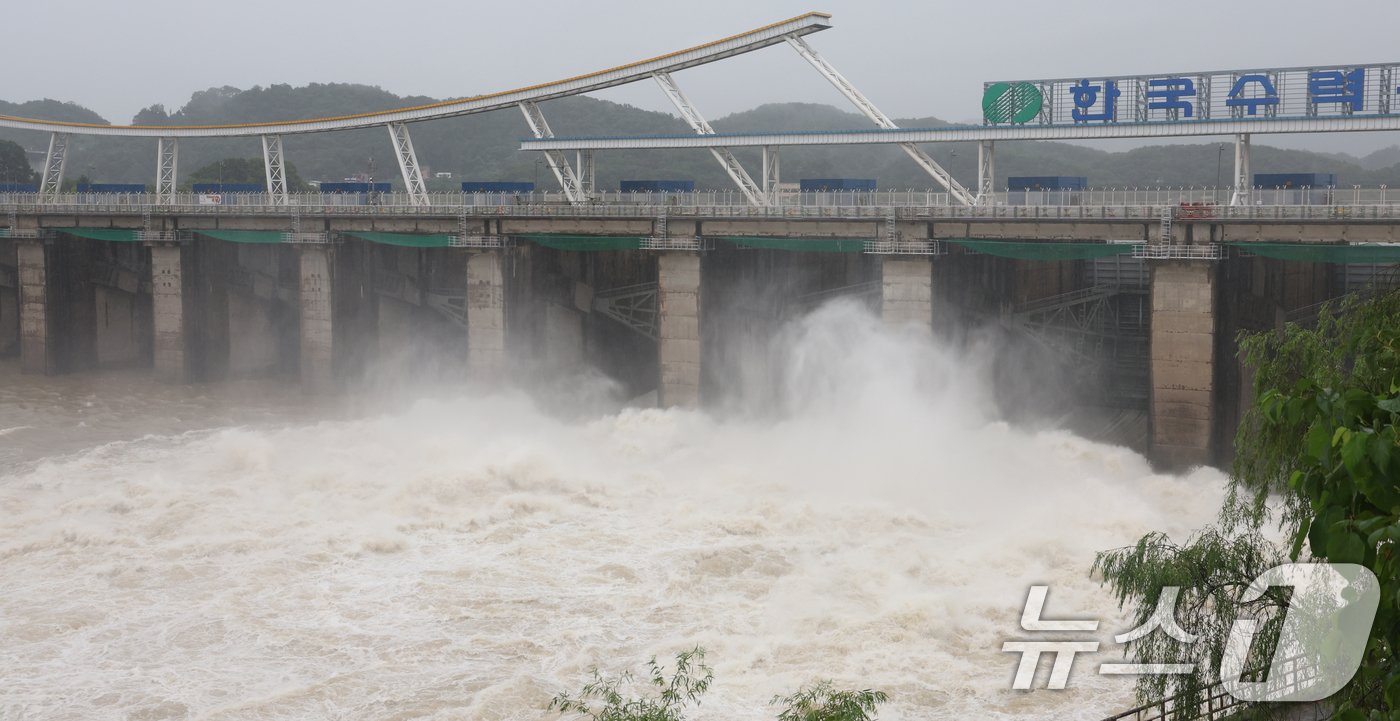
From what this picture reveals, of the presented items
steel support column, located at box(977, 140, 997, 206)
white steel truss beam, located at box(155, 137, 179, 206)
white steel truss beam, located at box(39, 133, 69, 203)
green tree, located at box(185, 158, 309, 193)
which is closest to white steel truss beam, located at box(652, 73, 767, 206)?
steel support column, located at box(977, 140, 997, 206)

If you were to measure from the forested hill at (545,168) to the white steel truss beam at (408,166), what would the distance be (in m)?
51.2

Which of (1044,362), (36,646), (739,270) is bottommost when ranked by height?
(36,646)

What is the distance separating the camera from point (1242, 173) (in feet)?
151

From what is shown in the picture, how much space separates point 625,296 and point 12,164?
284 ft

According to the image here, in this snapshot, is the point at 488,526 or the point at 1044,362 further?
the point at 1044,362

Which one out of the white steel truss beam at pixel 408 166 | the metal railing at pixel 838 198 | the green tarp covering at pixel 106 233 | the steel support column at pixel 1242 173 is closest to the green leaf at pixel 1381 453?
the metal railing at pixel 838 198

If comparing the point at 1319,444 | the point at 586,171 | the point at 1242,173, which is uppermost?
the point at 586,171

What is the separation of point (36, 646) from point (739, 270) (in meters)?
34.4

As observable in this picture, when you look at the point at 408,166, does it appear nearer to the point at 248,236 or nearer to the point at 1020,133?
the point at 248,236

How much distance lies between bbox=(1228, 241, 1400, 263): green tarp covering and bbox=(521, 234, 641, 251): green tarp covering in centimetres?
2482

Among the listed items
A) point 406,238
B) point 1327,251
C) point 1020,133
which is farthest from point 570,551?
point 406,238

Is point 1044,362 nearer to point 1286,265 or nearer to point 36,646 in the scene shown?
point 1286,265

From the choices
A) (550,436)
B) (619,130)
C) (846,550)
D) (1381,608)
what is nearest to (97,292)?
(550,436)

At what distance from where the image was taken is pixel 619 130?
6850 inches
